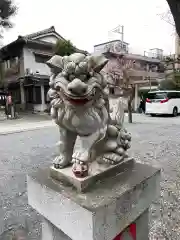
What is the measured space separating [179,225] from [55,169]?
4.15 ft

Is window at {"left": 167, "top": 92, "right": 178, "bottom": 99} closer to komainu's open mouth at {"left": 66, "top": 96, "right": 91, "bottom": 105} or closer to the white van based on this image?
the white van

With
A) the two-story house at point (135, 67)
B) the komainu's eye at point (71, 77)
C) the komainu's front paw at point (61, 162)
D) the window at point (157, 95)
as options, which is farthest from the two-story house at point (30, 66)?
the komainu's eye at point (71, 77)

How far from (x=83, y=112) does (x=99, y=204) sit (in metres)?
0.42

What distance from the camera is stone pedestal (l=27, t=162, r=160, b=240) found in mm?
818

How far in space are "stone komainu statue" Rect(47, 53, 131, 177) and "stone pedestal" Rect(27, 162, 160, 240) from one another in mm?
106

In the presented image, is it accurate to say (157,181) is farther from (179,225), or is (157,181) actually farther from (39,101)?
(39,101)

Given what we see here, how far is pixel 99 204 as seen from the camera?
2.71ft

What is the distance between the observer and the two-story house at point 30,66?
38.3 ft

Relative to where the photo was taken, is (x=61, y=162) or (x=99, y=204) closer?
(x=99, y=204)

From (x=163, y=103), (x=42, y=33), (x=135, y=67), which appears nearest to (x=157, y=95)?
(x=163, y=103)

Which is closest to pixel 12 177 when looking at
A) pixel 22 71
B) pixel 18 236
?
pixel 18 236

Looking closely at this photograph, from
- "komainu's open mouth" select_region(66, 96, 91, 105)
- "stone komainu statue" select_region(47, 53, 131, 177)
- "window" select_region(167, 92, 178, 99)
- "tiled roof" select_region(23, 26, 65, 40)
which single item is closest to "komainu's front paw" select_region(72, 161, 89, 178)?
"stone komainu statue" select_region(47, 53, 131, 177)

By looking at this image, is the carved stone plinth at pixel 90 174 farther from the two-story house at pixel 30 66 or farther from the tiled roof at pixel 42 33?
the tiled roof at pixel 42 33

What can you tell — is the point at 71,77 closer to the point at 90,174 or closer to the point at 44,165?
the point at 90,174
